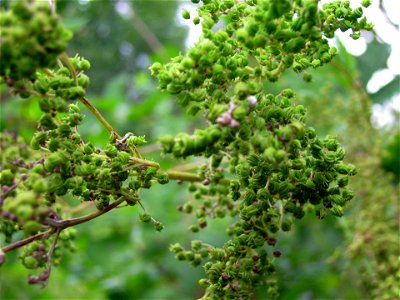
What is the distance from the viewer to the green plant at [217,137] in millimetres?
1550

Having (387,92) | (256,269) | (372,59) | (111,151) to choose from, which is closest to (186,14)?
(111,151)

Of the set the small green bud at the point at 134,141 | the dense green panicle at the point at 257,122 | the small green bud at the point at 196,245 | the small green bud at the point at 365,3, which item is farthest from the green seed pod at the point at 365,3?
Answer: the small green bud at the point at 196,245

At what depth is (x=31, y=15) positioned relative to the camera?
1.41 meters

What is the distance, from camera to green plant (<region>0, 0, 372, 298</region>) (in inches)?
61.0

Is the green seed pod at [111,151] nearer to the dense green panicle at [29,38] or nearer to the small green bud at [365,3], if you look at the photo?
the dense green panicle at [29,38]

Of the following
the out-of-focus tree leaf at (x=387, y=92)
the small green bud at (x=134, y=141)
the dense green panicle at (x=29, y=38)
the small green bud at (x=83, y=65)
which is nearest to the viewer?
the dense green panicle at (x=29, y=38)

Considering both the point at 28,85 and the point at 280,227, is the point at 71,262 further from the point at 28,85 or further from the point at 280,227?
the point at 28,85

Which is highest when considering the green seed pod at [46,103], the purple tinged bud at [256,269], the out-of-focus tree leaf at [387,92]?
the out-of-focus tree leaf at [387,92]

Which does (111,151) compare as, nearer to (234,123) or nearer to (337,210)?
(234,123)

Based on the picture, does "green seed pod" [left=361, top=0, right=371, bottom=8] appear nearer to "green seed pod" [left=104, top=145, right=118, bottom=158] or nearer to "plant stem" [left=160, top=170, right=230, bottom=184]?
"plant stem" [left=160, top=170, right=230, bottom=184]

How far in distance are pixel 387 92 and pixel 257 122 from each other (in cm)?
254

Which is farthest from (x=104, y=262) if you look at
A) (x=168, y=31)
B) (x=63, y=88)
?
(x=168, y=31)

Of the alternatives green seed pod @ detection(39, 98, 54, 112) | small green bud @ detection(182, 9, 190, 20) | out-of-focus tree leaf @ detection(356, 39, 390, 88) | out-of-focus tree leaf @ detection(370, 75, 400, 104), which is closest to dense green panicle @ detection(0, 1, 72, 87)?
green seed pod @ detection(39, 98, 54, 112)

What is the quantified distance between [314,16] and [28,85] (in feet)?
2.75
